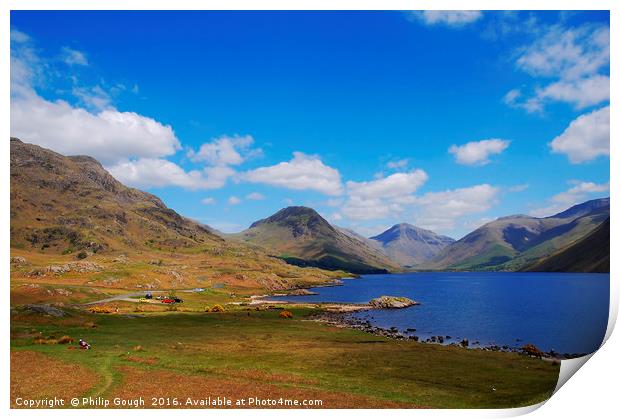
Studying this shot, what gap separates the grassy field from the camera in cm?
3931

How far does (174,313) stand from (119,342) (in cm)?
4396

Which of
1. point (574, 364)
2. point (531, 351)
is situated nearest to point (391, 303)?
point (531, 351)

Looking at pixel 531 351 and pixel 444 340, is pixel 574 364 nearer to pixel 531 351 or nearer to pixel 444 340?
pixel 531 351

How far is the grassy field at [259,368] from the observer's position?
39312 millimetres

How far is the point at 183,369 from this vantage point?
154ft

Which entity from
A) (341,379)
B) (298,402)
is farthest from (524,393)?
(298,402)

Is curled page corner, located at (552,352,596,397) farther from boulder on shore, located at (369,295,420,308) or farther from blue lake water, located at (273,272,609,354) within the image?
boulder on shore, located at (369,295,420,308)

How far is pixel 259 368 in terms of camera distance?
4941 centimetres

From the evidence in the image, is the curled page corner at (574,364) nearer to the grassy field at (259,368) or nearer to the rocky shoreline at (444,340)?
the grassy field at (259,368)

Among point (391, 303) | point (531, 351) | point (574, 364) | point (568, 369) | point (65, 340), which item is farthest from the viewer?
point (391, 303)

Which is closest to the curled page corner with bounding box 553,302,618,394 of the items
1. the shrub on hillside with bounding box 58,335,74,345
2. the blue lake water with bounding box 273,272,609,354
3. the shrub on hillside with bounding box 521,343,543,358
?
the blue lake water with bounding box 273,272,609,354

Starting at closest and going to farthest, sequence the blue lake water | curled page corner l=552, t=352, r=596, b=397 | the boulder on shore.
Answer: curled page corner l=552, t=352, r=596, b=397
the blue lake water
the boulder on shore

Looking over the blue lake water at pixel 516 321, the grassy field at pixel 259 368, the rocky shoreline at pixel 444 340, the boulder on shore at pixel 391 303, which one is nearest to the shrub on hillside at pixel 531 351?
the rocky shoreline at pixel 444 340
